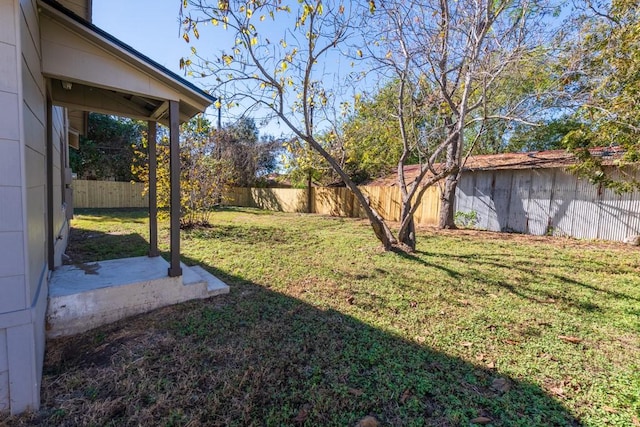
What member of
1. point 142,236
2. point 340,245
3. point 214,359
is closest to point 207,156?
point 142,236

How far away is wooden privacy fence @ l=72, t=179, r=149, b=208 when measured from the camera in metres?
15.7

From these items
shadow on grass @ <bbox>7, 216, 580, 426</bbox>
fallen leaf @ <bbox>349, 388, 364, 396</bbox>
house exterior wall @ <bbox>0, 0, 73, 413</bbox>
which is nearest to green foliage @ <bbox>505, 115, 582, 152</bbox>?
shadow on grass @ <bbox>7, 216, 580, 426</bbox>

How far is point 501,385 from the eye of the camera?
2.24 m

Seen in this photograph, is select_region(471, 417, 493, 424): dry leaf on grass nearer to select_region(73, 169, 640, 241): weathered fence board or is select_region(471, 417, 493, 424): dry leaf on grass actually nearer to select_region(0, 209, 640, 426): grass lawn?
select_region(0, 209, 640, 426): grass lawn

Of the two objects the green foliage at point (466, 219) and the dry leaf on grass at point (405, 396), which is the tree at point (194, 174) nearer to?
the dry leaf on grass at point (405, 396)

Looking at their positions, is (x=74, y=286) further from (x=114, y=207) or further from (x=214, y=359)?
(x=114, y=207)

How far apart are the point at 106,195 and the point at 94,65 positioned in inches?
669

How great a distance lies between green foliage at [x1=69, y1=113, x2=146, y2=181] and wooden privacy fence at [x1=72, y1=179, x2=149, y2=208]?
157 centimetres

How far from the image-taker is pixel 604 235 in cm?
857

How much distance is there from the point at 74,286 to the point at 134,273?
62 centimetres

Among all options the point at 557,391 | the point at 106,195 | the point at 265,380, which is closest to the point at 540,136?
the point at 557,391

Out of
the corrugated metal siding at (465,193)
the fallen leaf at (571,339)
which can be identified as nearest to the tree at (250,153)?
the corrugated metal siding at (465,193)

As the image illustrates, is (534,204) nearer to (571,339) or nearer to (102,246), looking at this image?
(571,339)

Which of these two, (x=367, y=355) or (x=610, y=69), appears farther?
(x=610, y=69)
